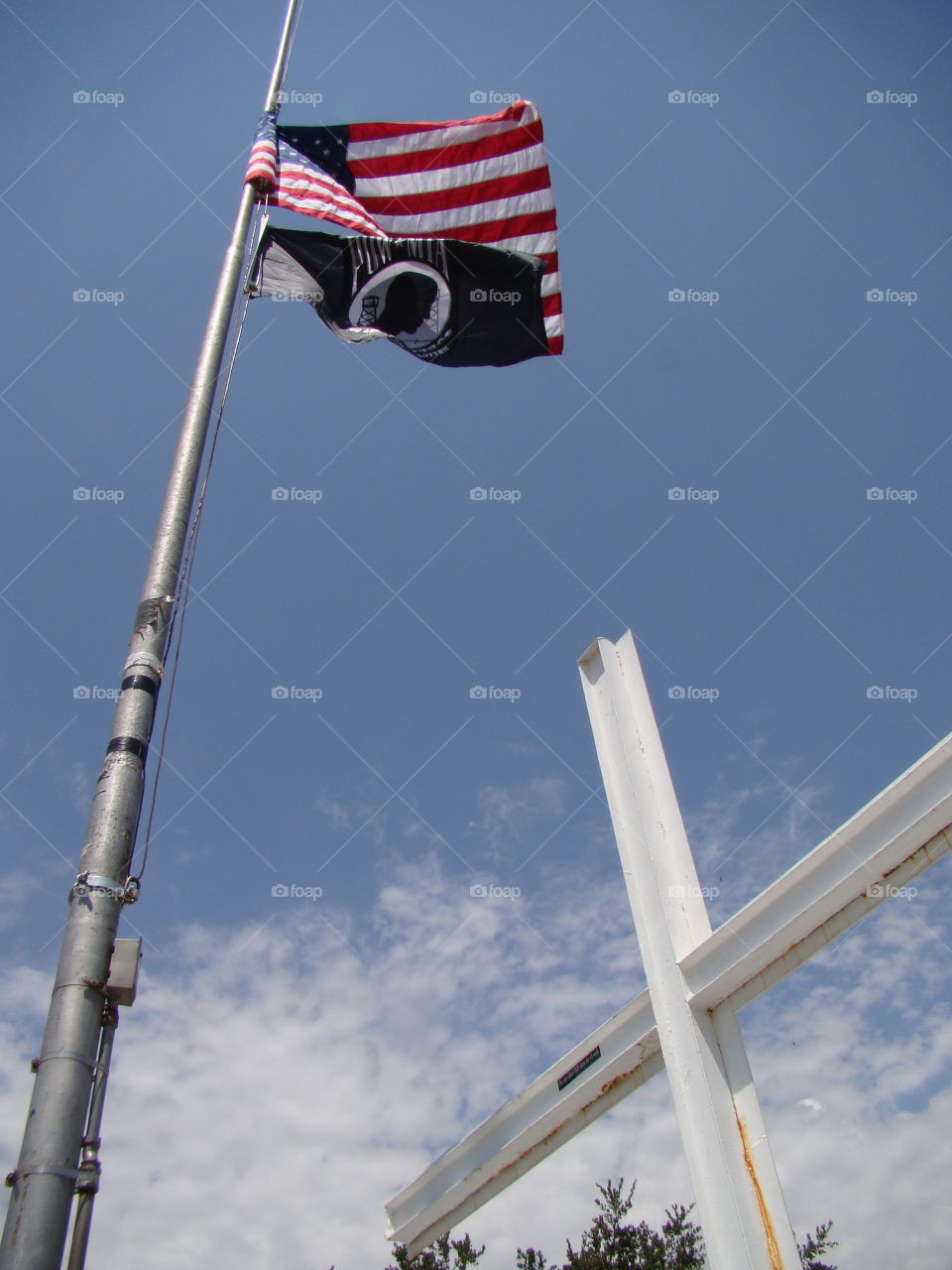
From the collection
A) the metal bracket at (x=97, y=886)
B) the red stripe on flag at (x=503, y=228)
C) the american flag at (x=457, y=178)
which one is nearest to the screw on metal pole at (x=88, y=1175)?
the metal bracket at (x=97, y=886)

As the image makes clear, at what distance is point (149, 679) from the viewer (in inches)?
144

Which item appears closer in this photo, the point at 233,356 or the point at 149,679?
the point at 149,679

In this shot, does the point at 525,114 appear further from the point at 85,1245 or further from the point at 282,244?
the point at 85,1245

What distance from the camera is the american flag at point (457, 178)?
8.13 metres

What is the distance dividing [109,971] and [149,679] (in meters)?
1.19

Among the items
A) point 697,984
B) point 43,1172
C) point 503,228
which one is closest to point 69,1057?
point 43,1172

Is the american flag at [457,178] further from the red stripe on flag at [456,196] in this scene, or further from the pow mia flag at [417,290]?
the pow mia flag at [417,290]

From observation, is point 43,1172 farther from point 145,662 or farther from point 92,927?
point 145,662

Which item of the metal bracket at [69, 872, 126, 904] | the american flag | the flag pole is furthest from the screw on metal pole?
the american flag

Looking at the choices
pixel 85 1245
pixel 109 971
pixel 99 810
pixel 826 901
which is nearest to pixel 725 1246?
pixel 826 901

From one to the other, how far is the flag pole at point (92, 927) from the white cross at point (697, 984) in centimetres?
172

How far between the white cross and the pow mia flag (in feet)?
13.7

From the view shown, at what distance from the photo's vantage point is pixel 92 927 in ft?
9.77

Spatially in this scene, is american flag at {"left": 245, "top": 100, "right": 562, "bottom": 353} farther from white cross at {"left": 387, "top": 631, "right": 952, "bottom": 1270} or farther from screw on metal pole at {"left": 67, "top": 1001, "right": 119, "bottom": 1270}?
screw on metal pole at {"left": 67, "top": 1001, "right": 119, "bottom": 1270}
